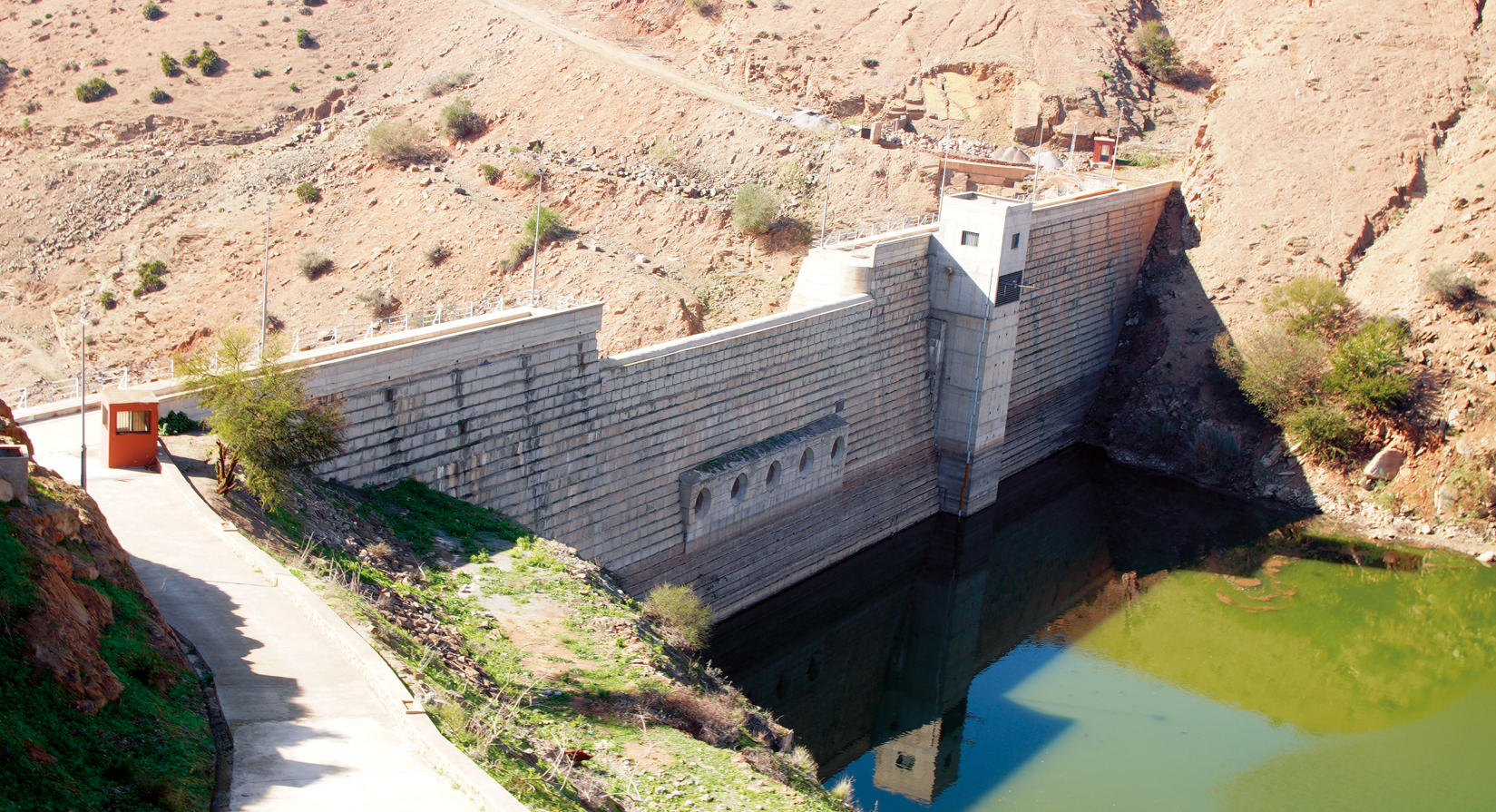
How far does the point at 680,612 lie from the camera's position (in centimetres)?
2609

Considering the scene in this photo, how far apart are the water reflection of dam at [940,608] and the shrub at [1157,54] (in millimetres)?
25780

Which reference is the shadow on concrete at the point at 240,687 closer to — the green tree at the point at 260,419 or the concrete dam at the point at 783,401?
the green tree at the point at 260,419

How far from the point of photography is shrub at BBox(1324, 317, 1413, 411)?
39.7 metres

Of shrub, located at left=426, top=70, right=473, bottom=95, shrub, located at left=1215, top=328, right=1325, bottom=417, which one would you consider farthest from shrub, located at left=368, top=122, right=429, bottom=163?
shrub, located at left=1215, top=328, right=1325, bottom=417

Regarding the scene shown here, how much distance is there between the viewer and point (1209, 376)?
4375cm

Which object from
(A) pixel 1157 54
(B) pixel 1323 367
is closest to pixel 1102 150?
(A) pixel 1157 54

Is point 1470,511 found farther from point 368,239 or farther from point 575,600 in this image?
point 368,239

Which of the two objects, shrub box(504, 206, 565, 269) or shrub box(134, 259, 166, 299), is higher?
shrub box(504, 206, 565, 269)

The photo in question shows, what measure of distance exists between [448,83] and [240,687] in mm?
47478

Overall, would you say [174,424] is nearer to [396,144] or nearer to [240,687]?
[240,687]

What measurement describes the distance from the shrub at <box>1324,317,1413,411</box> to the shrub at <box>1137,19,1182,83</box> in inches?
984

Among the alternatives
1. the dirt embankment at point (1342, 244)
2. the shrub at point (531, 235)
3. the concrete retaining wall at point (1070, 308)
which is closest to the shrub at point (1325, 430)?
the dirt embankment at point (1342, 244)

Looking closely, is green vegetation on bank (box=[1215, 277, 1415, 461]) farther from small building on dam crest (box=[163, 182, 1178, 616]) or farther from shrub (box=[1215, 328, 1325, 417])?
small building on dam crest (box=[163, 182, 1178, 616])

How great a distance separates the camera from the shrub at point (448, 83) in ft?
188
